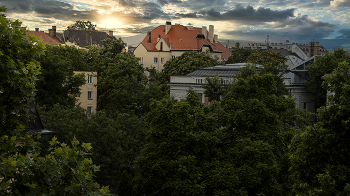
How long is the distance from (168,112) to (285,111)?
625 cm

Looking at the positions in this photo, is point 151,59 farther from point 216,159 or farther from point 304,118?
point 216,159

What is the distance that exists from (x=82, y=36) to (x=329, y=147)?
116m

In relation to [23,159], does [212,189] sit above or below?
below

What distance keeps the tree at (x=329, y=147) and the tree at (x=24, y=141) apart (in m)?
7.49

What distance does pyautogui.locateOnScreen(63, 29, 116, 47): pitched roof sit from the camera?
116m

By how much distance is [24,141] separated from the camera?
689 centimetres

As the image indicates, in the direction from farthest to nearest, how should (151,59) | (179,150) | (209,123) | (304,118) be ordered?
(151,59) < (304,118) < (209,123) < (179,150)

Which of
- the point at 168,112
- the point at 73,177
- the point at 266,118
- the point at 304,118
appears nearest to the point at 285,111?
the point at 266,118

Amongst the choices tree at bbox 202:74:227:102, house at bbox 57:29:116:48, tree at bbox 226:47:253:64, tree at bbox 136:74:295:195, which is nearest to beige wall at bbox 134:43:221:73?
tree at bbox 226:47:253:64

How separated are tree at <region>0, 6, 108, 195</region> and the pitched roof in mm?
113385

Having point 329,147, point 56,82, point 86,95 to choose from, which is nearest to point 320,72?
point 86,95

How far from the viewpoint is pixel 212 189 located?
50.0ft

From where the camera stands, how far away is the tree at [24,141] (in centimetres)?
641

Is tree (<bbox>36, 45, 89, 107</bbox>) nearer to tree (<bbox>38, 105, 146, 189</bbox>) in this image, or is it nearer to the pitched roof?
tree (<bbox>38, 105, 146, 189</bbox>)
